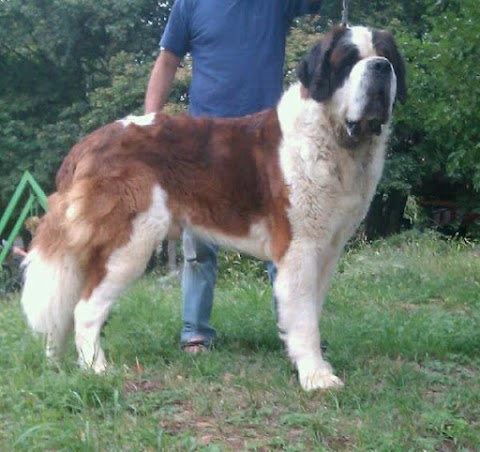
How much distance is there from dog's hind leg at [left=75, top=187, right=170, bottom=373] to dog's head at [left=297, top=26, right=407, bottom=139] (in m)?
0.95

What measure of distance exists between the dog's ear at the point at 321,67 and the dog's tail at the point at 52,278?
4.53 feet

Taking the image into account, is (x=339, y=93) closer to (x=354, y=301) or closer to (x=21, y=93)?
(x=354, y=301)

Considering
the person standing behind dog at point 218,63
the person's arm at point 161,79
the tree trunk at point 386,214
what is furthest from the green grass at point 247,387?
the tree trunk at point 386,214

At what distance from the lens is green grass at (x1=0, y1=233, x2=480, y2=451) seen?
3467mm

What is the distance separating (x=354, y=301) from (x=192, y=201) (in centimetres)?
255

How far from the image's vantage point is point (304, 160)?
4.31 metres

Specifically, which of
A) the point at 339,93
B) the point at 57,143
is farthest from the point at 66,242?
the point at 57,143

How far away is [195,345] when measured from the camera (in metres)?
5.01

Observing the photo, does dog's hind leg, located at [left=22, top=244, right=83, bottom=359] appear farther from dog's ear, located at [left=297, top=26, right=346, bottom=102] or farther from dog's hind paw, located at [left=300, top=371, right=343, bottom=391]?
dog's ear, located at [left=297, top=26, right=346, bottom=102]

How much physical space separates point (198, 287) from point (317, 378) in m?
1.20

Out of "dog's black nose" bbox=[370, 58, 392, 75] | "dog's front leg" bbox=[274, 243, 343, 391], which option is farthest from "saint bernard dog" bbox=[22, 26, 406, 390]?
"dog's black nose" bbox=[370, 58, 392, 75]

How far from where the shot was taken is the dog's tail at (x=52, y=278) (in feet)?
14.7

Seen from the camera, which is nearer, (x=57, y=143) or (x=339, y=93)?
(x=339, y=93)

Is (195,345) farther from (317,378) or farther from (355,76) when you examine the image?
(355,76)
